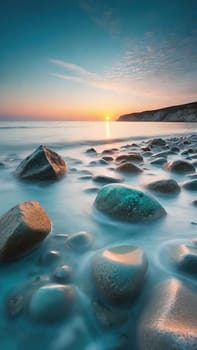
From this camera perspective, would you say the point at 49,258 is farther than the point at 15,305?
Yes

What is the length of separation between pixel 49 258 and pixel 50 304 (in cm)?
36

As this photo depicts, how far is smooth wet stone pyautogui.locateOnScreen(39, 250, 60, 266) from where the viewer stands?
121cm

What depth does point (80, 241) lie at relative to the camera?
142cm

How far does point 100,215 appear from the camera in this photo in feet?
6.08

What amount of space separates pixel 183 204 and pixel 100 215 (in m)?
0.92

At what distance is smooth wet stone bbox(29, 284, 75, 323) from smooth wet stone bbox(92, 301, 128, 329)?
0.12m

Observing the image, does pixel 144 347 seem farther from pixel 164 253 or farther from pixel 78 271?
pixel 164 253

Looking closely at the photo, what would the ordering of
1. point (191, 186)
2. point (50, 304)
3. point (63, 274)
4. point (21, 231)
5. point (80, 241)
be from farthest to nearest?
point (191, 186)
point (80, 241)
point (21, 231)
point (63, 274)
point (50, 304)

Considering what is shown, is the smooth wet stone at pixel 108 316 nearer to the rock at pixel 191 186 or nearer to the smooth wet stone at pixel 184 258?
the smooth wet stone at pixel 184 258

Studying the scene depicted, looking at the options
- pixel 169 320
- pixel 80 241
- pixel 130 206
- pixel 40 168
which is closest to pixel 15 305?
pixel 80 241

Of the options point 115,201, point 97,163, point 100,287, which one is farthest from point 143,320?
point 97,163

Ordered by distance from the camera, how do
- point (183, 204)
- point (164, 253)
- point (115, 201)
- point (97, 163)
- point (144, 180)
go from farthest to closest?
point (97, 163), point (144, 180), point (183, 204), point (115, 201), point (164, 253)

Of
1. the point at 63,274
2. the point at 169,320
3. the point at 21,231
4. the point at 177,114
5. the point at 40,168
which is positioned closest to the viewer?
the point at 169,320

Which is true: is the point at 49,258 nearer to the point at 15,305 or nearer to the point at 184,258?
the point at 15,305
